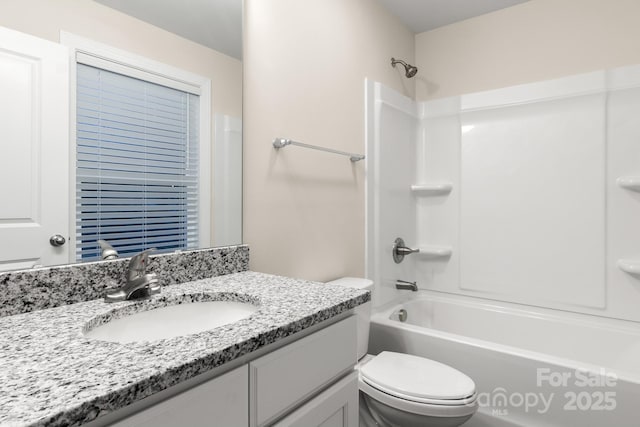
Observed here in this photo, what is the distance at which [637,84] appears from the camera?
191 centimetres

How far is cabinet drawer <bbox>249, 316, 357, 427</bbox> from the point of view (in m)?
0.69

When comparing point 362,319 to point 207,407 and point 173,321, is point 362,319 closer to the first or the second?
point 173,321

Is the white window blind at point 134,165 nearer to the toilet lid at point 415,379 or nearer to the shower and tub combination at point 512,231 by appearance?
the toilet lid at point 415,379

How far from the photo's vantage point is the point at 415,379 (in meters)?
1.43

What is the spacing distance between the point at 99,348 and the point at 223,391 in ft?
0.74

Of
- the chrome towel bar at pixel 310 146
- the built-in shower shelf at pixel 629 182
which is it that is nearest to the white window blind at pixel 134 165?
the chrome towel bar at pixel 310 146

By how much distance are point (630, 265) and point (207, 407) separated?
227 cm

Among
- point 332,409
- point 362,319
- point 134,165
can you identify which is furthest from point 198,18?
point 362,319

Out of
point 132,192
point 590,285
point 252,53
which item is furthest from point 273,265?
point 590,285

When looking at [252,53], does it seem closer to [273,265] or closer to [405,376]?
[273,265]

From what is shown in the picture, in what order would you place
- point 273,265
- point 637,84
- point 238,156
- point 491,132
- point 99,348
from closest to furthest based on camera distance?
point 99,348 → point 238,156 → point 273,265 → point 637,84 → point 491,132

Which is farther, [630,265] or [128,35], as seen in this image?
[630,265]

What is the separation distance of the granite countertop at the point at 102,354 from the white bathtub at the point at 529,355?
3.22 ft

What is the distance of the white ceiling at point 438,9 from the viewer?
2266 millimetres
